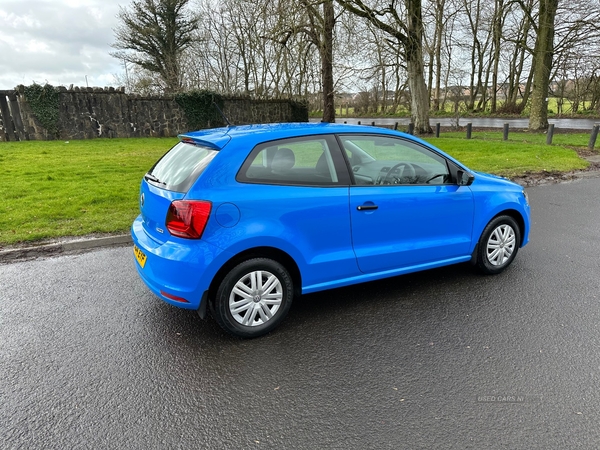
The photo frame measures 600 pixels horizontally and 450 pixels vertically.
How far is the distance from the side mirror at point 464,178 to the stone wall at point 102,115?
1978cm

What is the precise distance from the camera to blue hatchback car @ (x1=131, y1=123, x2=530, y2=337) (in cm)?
310

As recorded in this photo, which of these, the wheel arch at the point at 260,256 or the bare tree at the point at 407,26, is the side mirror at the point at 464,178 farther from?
the bare tree at the point at 407,26

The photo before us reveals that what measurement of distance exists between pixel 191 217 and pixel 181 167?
2.01ft

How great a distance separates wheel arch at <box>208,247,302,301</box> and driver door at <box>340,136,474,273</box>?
0.57 metres

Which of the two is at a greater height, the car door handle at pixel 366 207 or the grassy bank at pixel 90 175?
the car door handle at pixel 366 207

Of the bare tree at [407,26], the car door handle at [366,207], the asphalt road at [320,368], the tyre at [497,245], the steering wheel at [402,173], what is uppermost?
the bare tree at [407,26]

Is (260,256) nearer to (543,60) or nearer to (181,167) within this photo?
(181,167)

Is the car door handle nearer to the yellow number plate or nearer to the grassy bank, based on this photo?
the yellow number plate

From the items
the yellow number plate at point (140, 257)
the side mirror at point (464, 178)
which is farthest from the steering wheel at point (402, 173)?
the yellow number plate at point (140, 257)

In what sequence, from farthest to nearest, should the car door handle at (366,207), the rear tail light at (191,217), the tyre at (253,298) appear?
Result: the car door handle at (366,207)
the tyre at (253,298)
the rear tail light at (191,217)

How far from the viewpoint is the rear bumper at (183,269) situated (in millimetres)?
3037

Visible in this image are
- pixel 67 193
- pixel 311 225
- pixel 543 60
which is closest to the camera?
pixel 311 225

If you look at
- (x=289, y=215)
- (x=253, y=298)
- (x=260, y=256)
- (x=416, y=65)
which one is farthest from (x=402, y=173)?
(x=416, y=65)

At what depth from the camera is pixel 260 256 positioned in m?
3.29
